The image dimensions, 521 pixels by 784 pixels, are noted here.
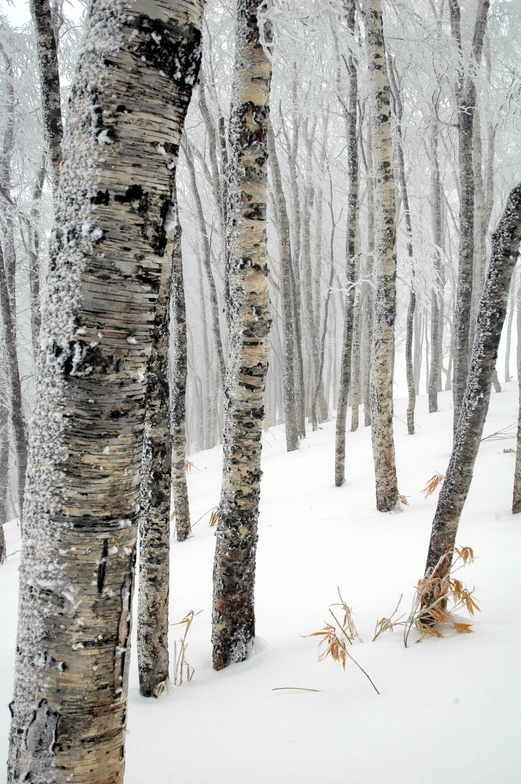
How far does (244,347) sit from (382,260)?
9.25 ft

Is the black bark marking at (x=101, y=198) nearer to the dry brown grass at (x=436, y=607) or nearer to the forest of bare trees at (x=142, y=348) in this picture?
the forest of bare trees at (x=142, y=348)

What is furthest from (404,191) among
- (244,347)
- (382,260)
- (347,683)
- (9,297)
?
(347,683)

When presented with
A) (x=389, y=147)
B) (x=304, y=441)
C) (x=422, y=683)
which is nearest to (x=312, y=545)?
(x=422, y=683)

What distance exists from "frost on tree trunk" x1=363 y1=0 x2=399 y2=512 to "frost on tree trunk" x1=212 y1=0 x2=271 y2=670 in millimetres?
2518

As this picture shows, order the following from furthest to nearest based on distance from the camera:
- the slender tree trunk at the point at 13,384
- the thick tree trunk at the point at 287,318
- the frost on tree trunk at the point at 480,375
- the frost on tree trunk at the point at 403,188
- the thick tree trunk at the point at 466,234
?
the thick tree trunk at the point at 287,318 < the frost on tree trunk at the point at 403,188 < the slender tree trunk at the point at 13,384 < the thick tree trunk at the point at 466,234 < the frost on tree trunk at the point at 480,375

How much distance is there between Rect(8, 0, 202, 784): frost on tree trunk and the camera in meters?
0.94

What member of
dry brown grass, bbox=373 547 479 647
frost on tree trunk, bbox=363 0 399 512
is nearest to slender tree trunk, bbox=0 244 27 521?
frost on tree trunk, bbox=363 0 399 512

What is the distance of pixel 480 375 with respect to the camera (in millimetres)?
2311

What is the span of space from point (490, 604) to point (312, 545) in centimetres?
183

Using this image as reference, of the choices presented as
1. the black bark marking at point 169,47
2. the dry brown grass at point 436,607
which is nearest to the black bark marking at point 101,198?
the black bark marking at point 169,47

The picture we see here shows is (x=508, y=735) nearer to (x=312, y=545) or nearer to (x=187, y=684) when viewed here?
(x=187, y=684)

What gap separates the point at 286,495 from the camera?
632 centimetres

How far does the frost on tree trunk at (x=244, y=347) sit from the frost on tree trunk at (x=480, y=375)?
987 mm

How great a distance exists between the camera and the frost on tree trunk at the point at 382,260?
14.4 ft
